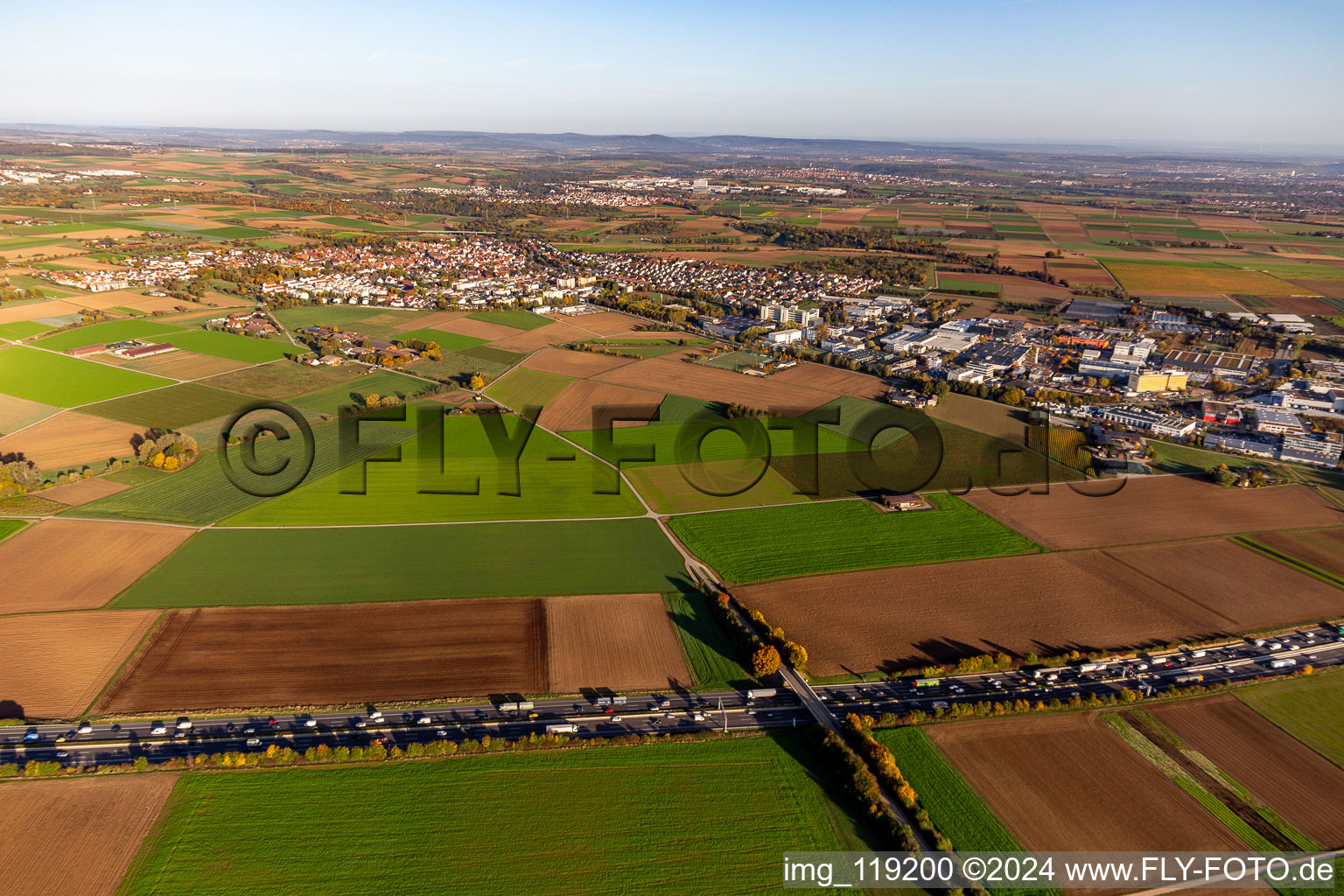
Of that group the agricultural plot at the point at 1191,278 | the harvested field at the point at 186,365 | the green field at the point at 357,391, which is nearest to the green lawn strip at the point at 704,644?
the green field at the point at 357,391

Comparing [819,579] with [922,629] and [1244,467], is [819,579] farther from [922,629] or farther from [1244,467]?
[1244,467]

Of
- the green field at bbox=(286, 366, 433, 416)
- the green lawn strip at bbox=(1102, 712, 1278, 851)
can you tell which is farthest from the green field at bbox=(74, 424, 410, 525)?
the green lawn strip at bbox=(1102, 712, 1278, 851)

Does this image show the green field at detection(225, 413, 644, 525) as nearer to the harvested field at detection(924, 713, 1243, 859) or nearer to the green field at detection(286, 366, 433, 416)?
the green field at detection(286, 366, 433, 416)

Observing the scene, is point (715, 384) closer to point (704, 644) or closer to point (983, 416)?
point (983, 416)

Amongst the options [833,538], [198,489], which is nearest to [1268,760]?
[833,538]

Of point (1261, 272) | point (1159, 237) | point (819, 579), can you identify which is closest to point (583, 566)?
point (819, 579)

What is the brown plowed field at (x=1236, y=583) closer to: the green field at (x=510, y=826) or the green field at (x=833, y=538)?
the green field at (x=833, y=538)
